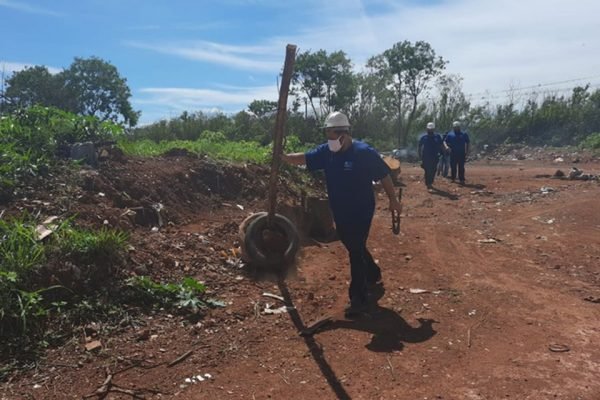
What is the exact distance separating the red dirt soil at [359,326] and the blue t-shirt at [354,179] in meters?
0.94

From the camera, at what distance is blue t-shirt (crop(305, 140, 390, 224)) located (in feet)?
16.5


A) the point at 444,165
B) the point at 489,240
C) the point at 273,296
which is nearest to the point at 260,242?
the point at 273,296

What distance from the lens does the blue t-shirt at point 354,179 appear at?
502cm

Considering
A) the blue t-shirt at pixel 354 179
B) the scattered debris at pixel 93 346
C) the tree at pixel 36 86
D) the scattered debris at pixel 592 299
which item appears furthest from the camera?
the tree at pixel 36 86

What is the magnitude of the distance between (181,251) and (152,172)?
8.92ft

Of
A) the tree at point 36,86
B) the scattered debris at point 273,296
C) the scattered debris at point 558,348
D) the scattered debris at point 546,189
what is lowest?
the scattered debris at point 558,348

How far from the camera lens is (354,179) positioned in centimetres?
504

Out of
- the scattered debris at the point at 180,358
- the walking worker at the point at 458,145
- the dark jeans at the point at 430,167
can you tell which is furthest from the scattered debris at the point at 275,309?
the walking worker at the point at 458,145

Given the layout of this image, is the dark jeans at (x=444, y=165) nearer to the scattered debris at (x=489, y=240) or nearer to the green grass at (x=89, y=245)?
the scattered debris at (x=489, y=240)

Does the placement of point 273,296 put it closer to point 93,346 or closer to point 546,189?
point 93,346

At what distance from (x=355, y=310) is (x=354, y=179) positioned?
1.20 m

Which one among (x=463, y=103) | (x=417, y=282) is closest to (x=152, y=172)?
(x=417, y=282)

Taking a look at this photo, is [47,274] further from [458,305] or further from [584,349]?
[584,349]

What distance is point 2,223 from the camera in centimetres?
505
